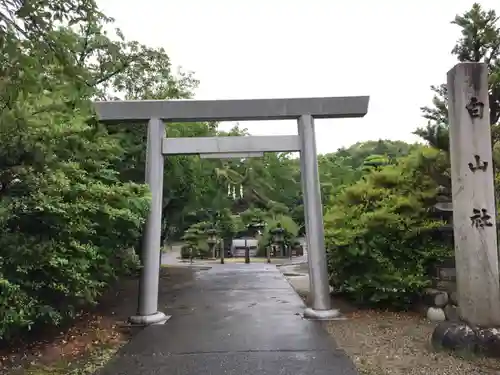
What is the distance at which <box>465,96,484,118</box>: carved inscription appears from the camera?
5539mm

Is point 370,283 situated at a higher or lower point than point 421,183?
lower

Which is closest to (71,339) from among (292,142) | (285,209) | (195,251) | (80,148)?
(80,148)

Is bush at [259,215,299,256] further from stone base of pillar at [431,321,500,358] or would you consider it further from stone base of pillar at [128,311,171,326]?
stone base of pillar at [431,321,500,358]

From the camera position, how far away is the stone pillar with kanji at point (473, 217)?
16.9ft

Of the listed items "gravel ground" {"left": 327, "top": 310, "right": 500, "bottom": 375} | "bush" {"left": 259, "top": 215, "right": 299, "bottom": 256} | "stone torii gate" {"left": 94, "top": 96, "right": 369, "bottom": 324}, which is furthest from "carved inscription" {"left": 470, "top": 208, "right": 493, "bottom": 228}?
"bush" {"left": 259, "top": 215, "right": 299, "bottom": 256}

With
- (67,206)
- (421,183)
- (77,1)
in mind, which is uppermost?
(77,1)

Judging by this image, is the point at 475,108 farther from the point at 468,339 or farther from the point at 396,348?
the point at 396,348

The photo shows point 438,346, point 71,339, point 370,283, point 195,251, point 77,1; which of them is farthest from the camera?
point 195,251

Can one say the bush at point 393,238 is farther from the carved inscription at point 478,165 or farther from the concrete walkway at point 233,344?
the carved inscription at point 478,165

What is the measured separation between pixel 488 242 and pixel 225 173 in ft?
33.3

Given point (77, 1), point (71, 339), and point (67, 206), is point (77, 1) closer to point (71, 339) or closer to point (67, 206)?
point (67, 206)

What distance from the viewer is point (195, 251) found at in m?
26.5

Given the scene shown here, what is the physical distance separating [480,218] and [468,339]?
4.56 ft

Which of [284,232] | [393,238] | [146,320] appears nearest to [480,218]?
[393,238]
